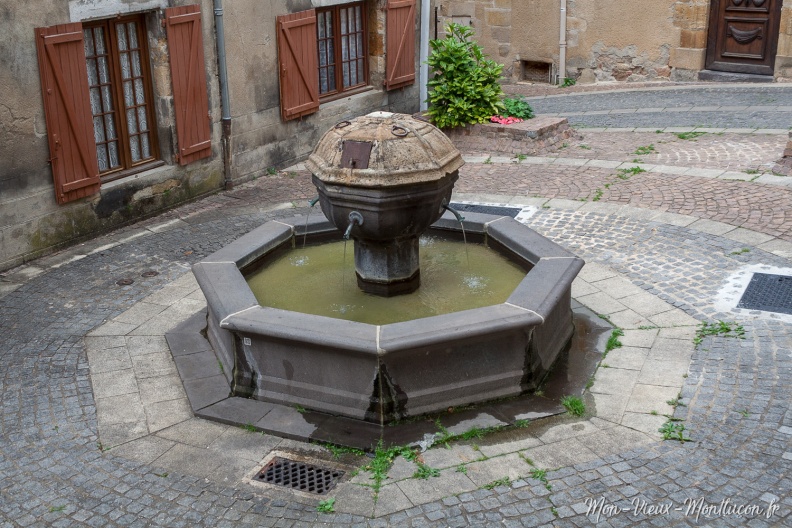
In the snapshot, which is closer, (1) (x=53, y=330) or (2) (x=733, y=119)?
(1) (x=53, y=330)

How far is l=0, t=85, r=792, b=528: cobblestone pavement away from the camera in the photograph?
5.07 meters

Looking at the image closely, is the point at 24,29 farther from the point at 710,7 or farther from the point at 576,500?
the point at 710,7

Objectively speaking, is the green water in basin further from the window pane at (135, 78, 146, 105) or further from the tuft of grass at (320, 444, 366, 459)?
the window pane at (135, 78, 146, 105)

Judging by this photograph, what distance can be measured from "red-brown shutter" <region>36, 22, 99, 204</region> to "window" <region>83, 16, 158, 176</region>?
40 cm

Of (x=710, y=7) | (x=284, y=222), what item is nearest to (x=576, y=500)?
(x=284, y=222)

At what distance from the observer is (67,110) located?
925 centimetres

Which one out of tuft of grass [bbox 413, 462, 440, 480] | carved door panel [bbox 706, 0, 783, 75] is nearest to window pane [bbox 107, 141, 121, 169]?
tuft of grass [bbox 413, 462, 440, 480]

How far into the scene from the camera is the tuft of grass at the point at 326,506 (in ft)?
16.7

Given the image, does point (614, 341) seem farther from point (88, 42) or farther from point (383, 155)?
point (88, 42)

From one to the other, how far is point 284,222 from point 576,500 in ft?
13.7

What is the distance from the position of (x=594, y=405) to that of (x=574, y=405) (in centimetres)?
17

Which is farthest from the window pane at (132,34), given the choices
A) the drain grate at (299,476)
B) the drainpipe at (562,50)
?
the drainpipe at (562,50)

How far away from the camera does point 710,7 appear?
1645 centimetres

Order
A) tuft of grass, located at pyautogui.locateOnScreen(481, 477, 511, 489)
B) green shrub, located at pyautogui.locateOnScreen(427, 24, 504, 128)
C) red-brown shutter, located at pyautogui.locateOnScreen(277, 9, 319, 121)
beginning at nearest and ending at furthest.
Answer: tuft of grass, located at pyautogui.locateOnScreen(481, 477, 511, 489), red-brown shutter, located at pyautogui.locateOnScreen(277, 9, 319, 121), green shrub, located at pyautogui.locateOnScreen(427, 24, 504, 128)
